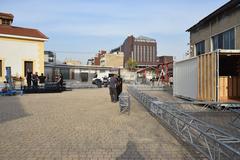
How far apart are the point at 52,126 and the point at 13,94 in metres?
14.8

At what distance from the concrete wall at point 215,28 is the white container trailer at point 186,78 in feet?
12.9

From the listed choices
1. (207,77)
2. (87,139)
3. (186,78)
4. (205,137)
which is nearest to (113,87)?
(186,78)

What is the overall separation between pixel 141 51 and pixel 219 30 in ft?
380

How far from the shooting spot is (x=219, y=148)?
15.0 ft

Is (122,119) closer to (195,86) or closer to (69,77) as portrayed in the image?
(195,86)

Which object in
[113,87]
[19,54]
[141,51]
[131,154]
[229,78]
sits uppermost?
[141,51]

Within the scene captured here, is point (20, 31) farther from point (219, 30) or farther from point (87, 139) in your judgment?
point (87, 139)

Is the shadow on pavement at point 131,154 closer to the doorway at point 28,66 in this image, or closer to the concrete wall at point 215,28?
the concrete wall at point 215,28

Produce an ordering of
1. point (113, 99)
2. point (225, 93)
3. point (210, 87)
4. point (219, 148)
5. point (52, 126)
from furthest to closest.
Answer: point (113, 99) < point (225, 93) < point (210, 87) < point (52, 126) < point (219, 148)

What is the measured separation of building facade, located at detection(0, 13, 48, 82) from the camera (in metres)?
29.3

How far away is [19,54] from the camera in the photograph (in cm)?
3006

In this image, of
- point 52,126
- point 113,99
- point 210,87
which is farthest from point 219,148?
point 113,99

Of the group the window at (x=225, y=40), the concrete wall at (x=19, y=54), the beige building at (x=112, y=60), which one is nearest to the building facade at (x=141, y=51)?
the beige building at (x=112, y=60)

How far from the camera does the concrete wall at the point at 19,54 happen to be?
96.3 feet
